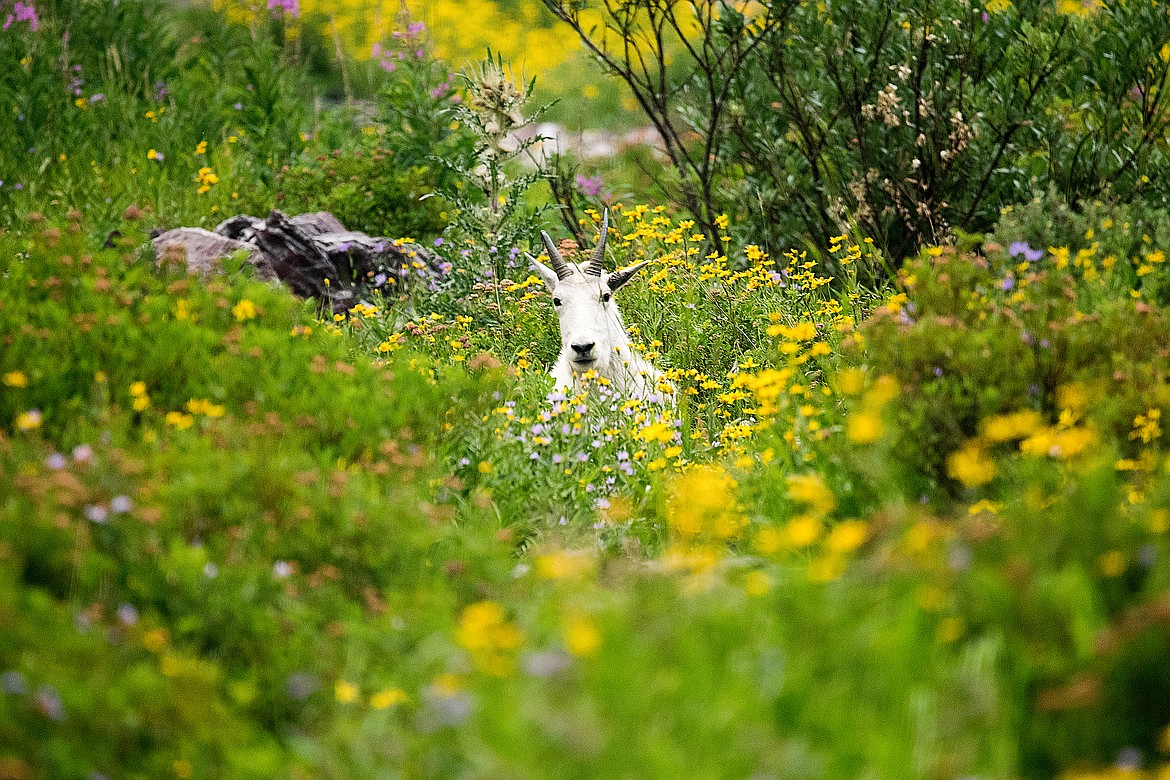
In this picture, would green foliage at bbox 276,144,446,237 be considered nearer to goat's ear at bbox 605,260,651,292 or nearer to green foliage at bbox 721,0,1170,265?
green foliage at bbox 721,0,1170,265

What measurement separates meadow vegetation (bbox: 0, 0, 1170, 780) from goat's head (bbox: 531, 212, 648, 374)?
33 cm

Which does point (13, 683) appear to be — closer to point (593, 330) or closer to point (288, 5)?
point (593, 330)

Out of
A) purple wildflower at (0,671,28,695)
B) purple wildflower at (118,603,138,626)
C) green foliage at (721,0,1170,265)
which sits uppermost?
green foliage at (721,0,1170,265)

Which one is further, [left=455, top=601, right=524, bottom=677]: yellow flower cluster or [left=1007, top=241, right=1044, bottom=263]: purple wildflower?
[left=1007, top=241, right=1044, bottom=263]: purple wildflower

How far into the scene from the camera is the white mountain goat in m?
5.67

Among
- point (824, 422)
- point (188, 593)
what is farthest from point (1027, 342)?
point (188, 593)

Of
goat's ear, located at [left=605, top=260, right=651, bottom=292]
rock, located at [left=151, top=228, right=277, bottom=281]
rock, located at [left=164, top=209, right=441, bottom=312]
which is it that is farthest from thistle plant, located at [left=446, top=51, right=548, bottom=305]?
rock, located at [left=151, top=228, right=277, bottom=281]

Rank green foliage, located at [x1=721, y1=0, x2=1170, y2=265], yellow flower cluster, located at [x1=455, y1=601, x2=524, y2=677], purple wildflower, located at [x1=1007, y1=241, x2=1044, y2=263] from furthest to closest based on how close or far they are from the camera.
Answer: green foliage, located at [x1=721, y1=0, x2=1170, y2=265] < purple wildflower, located at [x1=1007, y1=241, x2=1044, y2=263] < yellow flower cluster, located at [x1=455, y1=601, x2=524, y2=677]

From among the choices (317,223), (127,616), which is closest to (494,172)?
(317,223)

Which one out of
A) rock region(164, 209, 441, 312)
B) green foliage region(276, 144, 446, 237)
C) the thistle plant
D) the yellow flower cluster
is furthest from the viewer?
green foliage region(276, 144, 446, 237)

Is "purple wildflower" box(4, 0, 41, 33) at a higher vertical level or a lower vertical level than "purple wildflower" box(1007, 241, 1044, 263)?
higher

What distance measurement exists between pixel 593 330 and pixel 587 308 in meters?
0.20

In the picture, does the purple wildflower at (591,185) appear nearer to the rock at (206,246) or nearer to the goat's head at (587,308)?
the rock at (206,246)

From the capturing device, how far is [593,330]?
18.9 feet
